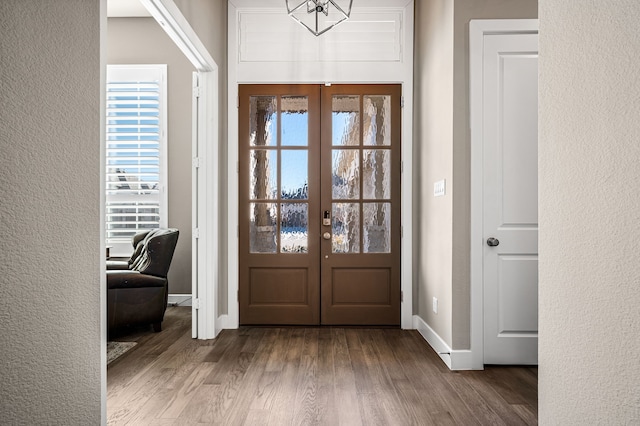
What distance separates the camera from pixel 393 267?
4.20m

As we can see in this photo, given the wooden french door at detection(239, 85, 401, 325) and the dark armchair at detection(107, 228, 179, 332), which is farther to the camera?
the wooden french door at detection(239, 85, 401, 325)

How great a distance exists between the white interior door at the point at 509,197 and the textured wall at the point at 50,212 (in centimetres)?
242

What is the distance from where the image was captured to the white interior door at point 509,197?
3.06 metres

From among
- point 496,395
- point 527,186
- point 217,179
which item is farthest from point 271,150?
point 496,395

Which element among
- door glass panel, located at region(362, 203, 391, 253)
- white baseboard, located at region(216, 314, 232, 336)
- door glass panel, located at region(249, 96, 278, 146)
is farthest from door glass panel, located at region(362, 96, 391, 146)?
white baseboard, located at region(216, 314, 232, 336)

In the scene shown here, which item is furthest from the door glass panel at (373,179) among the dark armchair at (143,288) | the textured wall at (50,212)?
the textured wall at (50,212)

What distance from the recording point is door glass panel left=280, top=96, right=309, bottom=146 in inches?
167

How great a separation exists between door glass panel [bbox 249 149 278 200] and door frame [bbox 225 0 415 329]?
0.16 metres

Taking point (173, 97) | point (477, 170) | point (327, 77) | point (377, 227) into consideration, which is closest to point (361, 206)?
point (377, 227)

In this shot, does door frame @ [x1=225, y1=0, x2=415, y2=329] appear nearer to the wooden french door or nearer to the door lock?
the wooden french door

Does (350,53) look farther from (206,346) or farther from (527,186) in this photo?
(206,346)

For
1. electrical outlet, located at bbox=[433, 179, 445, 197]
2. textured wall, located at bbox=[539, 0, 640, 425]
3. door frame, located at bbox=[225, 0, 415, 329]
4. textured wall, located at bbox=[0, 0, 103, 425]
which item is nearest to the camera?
textured wall, located at bbox=[539, 0, 640, 425]

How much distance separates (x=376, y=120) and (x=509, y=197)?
1.59 m

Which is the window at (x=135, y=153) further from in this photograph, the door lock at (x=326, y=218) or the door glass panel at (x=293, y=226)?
the door lock at (x=326, y=218)
